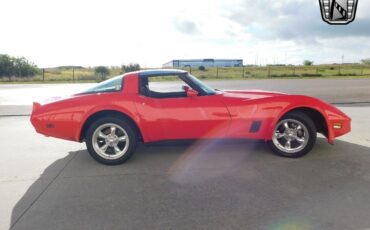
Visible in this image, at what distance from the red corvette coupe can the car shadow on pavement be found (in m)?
0.33

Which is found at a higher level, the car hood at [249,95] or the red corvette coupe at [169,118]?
the car hood at [249,95]

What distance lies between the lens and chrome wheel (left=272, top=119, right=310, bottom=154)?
430 cm

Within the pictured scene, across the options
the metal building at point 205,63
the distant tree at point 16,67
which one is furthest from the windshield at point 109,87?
the metal building at point 205,63

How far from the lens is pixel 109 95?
413cm

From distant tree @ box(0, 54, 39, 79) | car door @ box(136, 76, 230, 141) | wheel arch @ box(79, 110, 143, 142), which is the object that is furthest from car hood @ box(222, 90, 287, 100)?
distant tree @ box(0, 54, 39, 79)

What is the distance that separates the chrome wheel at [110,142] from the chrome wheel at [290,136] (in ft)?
A: 7.30

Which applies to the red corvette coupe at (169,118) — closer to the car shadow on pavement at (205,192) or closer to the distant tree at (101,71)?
the car shadow on pavement at (205,192)

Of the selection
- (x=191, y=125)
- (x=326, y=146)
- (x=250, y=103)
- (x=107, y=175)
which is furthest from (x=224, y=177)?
(x=326, y=146)

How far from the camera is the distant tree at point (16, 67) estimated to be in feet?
107

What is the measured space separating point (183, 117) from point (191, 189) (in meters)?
1.17

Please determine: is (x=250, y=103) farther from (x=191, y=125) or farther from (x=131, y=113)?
(x=131, y=113)

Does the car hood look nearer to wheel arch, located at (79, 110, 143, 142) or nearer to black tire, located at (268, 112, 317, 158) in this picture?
black tire, located at (268, 112, 317, 158)

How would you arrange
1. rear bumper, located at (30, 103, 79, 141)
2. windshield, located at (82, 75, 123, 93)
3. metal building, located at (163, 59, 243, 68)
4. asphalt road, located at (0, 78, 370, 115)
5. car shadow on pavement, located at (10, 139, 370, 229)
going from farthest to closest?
metal building, located at (163, 59, 243, 68)
asphalt road, located at (0, 78, 370, 115)
windshield, located at (82, 75, 123, 93)
rear bumper, located at (30, 103, 79, 141)
car shadow on pavement, located at (10, 139, 370, 229)

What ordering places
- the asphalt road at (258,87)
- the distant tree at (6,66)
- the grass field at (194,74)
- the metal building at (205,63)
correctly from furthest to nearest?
the metal building at (205,63), the distant tree at (6,66), the grass field at (194,74), the asphalt road at (258,87)
